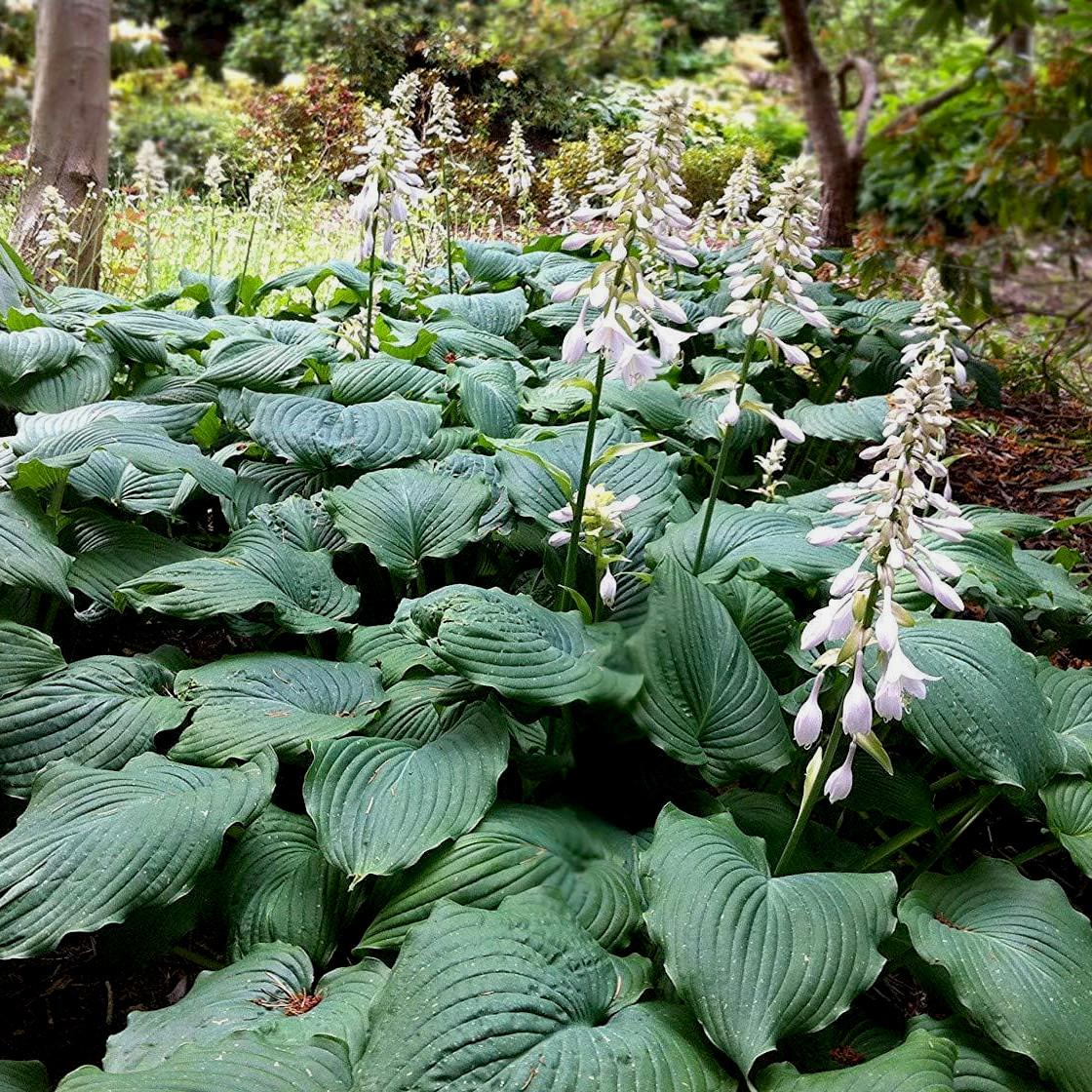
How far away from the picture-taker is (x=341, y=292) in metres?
3.75

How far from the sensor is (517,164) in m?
2.72

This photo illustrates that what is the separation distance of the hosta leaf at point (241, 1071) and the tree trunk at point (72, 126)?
313 cm

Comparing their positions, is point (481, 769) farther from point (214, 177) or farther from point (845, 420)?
point (214, 177)

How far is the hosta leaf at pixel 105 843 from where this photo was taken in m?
1.31

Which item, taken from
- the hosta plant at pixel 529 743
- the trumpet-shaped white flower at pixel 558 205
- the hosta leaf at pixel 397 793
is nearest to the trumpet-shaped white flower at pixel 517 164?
the trumpet-shaped white flower at pixel 558 205

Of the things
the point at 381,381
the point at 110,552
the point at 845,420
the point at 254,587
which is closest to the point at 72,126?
the point at 381,381

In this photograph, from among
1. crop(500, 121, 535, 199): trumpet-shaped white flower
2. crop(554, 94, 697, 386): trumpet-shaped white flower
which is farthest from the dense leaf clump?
crop(500, 121, 535, 199): trumpet-shaped white flower

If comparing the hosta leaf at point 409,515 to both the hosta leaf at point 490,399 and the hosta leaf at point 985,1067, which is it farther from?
the hosta leaf at point 985,1067

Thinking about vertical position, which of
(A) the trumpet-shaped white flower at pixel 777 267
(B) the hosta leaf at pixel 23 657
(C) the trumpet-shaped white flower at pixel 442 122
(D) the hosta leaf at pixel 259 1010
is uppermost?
(C) the trumpet-shaped white flower at pixel 442 122

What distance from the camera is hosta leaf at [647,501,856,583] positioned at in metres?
1.95

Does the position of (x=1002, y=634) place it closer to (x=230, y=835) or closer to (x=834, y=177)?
(x=834, y=177)

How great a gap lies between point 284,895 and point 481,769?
36 cm

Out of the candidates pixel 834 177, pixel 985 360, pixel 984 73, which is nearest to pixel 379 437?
pixel 834 177

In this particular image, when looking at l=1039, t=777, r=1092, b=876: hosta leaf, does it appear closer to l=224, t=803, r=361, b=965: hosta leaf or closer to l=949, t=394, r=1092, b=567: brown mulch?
l=224, t=803, r=361, b=965: hosta leaf
